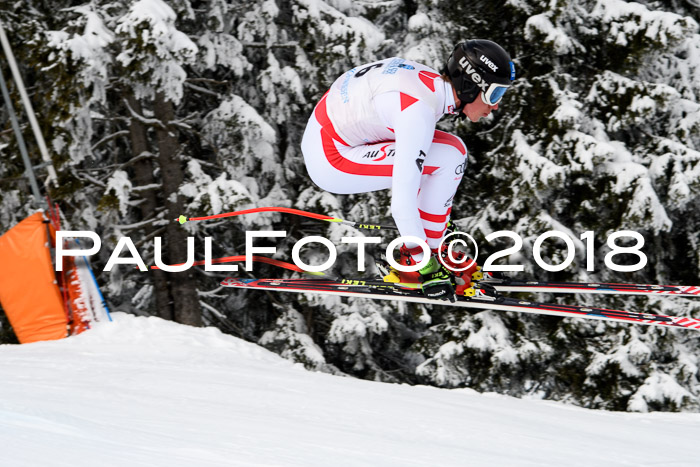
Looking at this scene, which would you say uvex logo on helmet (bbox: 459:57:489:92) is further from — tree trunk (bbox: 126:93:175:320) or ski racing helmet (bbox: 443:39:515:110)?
tree trunk (bbox: 126:93:175:320)

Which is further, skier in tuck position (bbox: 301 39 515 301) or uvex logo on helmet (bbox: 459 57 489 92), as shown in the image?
uvex logo on helmet (bbox: 459 57 489 92)

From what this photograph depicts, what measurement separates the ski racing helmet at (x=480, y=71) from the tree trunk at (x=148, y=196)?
5187 mm

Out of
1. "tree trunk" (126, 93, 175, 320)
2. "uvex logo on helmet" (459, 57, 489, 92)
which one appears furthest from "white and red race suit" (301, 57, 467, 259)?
"tree trunk" (126, 93, 175, 320)

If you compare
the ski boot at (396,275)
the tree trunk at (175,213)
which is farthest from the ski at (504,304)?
the tree trunk at (175,213)

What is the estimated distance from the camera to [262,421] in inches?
132

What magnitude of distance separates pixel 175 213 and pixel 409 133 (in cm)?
477

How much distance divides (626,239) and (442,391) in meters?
3.86

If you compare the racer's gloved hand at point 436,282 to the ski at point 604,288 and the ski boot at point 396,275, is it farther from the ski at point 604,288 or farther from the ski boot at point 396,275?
the ski at point 604,288

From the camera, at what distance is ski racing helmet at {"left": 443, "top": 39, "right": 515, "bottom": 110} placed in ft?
12.0

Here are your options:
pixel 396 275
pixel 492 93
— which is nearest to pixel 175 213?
pixel 396 275

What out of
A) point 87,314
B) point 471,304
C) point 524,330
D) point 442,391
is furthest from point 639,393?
point 87,314

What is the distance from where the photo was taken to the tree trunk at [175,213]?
25.3ft

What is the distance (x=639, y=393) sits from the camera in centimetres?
→ 711

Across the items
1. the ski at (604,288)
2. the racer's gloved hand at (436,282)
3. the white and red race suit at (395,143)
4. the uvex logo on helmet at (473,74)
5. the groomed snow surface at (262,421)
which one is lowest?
the groomed snow surface at (262,421)
